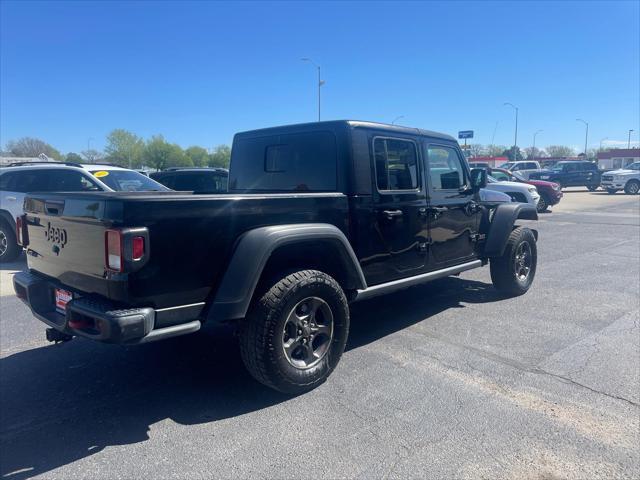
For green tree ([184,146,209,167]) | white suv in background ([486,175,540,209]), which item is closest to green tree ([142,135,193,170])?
green tree ([184,146,209,167])

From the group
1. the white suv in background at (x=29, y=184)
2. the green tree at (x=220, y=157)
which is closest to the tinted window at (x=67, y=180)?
the white suv in background at (x=29, y=184)

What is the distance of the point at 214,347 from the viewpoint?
4.48 m

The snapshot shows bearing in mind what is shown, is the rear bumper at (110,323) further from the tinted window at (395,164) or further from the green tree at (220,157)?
the green tree at (220,157)

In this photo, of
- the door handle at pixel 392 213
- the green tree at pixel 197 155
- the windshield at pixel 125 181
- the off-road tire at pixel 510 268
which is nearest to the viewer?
the door handle at pixel 392 213

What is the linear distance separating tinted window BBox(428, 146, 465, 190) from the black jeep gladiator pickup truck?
0.08ft

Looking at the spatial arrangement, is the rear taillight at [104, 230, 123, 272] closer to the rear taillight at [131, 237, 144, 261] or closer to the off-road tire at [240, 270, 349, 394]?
the rear taillight at [131, 237, 144, 261]

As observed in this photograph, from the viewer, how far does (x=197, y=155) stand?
73250 millimetres

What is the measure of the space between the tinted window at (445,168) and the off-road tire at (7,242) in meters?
7.88

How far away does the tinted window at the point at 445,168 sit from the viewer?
16.5ft

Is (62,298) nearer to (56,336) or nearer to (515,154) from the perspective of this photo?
(56,336)

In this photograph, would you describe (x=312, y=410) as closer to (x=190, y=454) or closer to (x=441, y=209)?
(x=190, y=454)

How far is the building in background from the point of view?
221 ft

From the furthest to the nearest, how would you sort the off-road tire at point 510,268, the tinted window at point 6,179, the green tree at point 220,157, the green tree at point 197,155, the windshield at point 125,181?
1. the green tree at point 197,155
2. the green tree at point 220,157
3. the windshield at point 125,181
4. the tinted window at point 6,179
5. the off-road tire at point 510,268

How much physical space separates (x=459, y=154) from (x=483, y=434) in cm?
345
